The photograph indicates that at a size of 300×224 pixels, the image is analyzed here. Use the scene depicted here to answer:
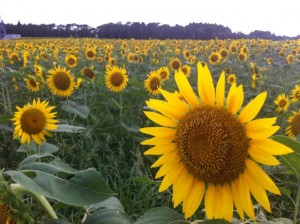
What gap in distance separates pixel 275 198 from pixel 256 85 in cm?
292

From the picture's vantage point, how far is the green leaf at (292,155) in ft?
2.66

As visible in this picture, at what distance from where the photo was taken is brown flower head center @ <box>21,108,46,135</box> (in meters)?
2.19

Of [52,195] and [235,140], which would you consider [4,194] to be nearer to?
[52,195]

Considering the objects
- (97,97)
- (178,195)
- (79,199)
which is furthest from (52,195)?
(97,97)

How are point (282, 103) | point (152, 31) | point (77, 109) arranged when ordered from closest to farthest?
point (77, 109), point (282, 103), point (152, 31)

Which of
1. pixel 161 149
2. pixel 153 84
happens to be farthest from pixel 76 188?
pixel 153 84

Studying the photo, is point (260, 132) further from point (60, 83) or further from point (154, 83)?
point (154, 83)

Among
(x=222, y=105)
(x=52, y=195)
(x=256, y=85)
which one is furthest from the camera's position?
(x=256, y=85)

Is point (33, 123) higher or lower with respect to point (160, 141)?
lower

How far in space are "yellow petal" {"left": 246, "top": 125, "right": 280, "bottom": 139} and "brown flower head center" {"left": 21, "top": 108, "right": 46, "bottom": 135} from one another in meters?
1.54

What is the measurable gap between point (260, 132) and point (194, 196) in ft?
0.80

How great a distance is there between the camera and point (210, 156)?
930mm

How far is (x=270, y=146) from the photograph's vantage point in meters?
0.85

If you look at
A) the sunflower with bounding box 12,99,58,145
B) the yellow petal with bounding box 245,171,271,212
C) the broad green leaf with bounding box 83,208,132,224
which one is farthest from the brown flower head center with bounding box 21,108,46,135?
the yellow petal with bounding box 245,171,271,212
